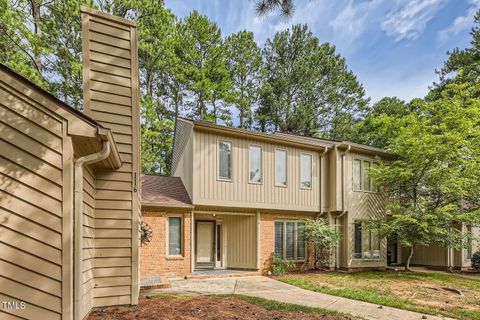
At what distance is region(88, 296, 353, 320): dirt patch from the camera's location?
16.9 ft

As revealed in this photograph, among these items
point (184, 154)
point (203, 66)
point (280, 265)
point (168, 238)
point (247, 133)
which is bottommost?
point (280, 265)

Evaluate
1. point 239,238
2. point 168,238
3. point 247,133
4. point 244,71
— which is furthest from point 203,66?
point 168,238

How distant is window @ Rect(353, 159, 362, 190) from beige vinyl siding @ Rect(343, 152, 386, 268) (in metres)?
0.18

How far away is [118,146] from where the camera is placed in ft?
19.3

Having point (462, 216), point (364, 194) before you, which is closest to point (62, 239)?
point (364, 194)

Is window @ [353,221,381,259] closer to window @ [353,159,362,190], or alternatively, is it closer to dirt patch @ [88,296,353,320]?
window @ [353,159,362,190]

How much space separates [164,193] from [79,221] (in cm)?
699

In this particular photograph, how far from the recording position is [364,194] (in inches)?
542

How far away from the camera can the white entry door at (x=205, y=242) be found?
40.8 ft

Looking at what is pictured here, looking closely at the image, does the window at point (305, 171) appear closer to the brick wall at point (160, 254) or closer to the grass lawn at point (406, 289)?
the grass lawn at point (406, 289)

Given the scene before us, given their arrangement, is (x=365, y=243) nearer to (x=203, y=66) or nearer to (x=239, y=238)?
(x=239, y=238)

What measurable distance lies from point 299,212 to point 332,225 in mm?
1420

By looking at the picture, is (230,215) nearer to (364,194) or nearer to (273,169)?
(273,169)

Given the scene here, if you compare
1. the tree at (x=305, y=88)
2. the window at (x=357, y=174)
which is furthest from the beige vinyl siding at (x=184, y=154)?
the tree at (x=305, y=88)
